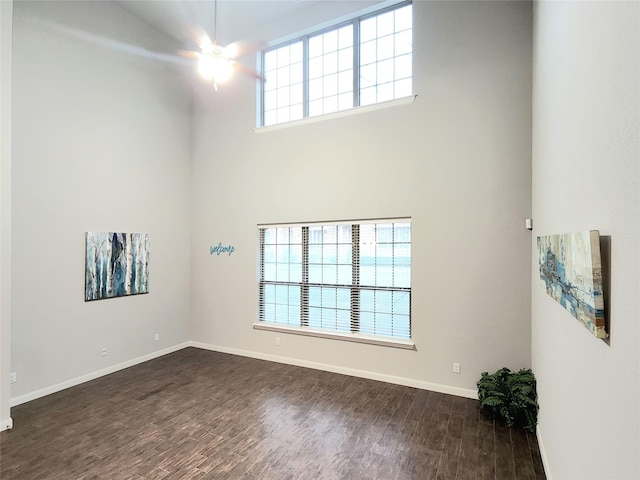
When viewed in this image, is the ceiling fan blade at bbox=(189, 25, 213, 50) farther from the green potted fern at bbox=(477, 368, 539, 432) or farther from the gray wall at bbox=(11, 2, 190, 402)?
the green potted fern at bbox=(477, 368, 539, 432)

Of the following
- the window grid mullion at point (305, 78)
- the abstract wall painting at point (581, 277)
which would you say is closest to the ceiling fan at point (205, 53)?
the window grid mullion at point (305, 78)

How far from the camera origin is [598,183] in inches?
54.3

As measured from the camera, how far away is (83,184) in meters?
4.68

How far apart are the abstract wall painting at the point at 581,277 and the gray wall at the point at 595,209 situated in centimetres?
4

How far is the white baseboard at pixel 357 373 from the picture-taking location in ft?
13.7

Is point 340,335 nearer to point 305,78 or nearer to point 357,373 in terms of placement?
point 357,373

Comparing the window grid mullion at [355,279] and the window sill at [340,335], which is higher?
the window grid mullion at [355,279]

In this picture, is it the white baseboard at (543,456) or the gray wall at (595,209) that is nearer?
the gray wall at (595,209)

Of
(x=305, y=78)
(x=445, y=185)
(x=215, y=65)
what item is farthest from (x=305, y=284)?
(x=305, y=78)

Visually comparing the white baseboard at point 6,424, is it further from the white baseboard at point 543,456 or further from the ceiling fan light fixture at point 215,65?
the white baseboard at point 543,456

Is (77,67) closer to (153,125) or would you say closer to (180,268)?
(153,125)

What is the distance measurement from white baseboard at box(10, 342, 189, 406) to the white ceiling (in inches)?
219

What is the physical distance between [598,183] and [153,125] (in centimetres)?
614

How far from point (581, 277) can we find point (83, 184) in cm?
560
